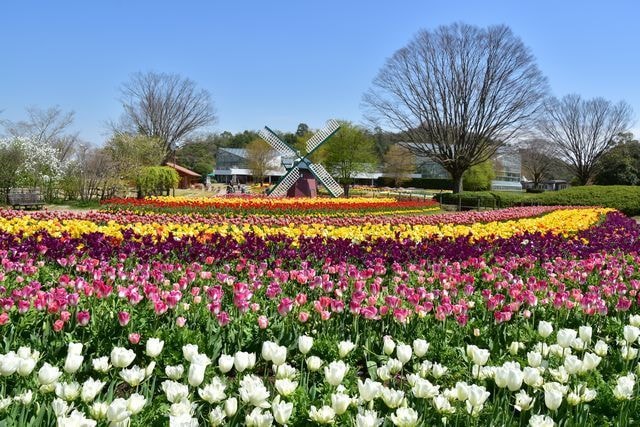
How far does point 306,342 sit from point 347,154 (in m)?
46.1

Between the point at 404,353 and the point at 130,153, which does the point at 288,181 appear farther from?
the point at 404,353

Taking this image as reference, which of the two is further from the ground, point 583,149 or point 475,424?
point 583,149

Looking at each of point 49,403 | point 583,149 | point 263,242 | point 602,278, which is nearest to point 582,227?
point 602,278

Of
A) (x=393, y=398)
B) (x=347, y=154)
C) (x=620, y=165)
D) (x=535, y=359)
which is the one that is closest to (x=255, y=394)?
(x=393, y=398)

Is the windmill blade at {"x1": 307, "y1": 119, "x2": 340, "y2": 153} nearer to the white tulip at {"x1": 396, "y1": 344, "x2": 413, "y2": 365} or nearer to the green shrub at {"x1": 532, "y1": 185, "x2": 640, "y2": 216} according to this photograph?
the green shrub at {"x1": 532, "y1": 185, "x2": 640, "y2": 216}

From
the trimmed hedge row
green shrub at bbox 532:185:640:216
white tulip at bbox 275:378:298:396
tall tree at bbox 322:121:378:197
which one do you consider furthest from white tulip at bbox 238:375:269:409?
tall tree at bbox 322:121:378:197

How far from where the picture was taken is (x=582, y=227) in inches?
464

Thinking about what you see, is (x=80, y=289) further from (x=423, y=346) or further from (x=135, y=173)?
(x=135, y=173)

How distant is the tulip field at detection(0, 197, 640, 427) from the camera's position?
2293 millimetres

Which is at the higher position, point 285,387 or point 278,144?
point 278,144

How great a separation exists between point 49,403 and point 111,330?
1150 millimetres

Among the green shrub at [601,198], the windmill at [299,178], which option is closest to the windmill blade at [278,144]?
the windmill at [299,178]

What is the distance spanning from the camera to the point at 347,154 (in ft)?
159

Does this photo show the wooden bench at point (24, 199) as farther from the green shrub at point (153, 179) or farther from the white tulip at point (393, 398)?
the white tulip at point (393, 398)
